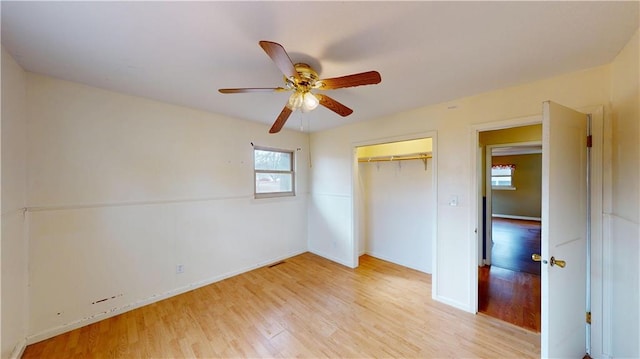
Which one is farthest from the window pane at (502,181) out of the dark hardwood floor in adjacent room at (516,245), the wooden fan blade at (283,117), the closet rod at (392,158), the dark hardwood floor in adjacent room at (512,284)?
the wooden fan blade at (283,117)

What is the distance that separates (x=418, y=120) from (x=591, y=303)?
2256 mm

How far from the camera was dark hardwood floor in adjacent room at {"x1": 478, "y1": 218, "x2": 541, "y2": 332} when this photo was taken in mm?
2373

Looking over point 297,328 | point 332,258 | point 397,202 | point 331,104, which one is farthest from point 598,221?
point 332,258

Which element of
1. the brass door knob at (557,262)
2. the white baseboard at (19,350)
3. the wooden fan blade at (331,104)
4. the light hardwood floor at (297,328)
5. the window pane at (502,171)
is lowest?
the light hardwood floor at (297,328)

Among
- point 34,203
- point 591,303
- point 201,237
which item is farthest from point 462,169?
point 34,203

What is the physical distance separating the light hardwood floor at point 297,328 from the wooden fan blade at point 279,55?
218 cm

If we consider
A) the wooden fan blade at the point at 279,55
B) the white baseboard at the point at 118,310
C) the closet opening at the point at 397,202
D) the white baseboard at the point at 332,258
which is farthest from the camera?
the white baseboard at the point at 332,258

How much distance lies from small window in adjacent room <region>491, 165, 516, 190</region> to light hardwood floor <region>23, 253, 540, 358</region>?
7.14 meters

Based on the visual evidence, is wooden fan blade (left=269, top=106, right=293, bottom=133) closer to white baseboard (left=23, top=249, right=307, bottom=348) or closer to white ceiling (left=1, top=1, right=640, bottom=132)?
white ceiling (left=1, top=1, right=640, bottom=132)

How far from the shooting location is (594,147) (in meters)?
1.81

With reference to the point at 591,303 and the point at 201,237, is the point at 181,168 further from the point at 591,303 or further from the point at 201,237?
the point at 591,303

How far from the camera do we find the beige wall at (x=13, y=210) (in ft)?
5.31

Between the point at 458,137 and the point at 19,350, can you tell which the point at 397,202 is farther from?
the point at 19,350

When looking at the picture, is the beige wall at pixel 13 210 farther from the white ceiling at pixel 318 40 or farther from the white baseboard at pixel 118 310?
the white ceiling at pixel 318 40
